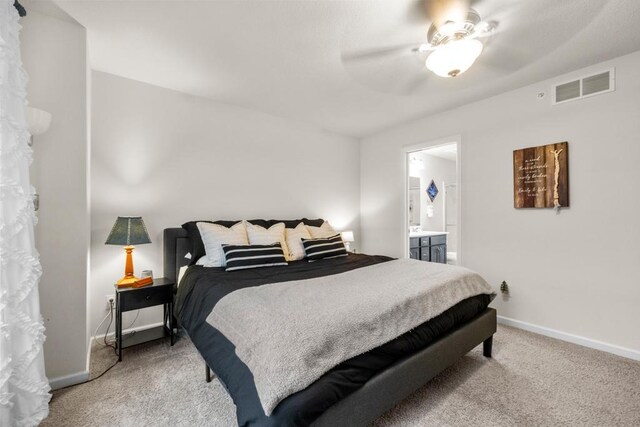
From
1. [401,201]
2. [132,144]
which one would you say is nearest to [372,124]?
[401,201]

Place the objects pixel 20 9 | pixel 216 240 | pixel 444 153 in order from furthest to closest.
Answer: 1. pixel 444 153
2. pixel 216 240
3. pixel 20 9

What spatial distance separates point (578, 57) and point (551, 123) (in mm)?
573

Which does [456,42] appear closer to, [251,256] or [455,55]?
[455,55]

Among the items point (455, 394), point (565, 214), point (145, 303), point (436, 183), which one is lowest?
point (455, 394)

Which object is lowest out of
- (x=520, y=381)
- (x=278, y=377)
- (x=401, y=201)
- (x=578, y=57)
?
(x=520, y=381)

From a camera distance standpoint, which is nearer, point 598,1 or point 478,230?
point 598,1

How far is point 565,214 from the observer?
2.58 m

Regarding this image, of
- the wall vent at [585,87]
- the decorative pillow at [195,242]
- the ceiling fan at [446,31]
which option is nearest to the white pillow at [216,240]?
the decorative pillow at [195,242]

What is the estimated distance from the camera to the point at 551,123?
8.72 feet

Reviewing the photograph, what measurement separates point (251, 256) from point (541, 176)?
2.94 metres

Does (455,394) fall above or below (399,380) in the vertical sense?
below

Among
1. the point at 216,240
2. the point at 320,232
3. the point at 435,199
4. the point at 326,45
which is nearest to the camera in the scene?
the point at 326,45

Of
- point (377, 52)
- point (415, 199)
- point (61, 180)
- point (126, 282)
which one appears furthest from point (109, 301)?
point (415, 199)

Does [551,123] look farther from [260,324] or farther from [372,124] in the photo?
[260,324]
